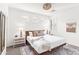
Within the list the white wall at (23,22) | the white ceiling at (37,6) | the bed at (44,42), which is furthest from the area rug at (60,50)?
the white ceiling at (37,6)

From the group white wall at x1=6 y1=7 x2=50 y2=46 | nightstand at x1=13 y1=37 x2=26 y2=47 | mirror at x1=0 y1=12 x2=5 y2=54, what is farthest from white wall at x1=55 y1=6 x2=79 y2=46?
mirror at x1=0 y1=12 x2=5 y2=54

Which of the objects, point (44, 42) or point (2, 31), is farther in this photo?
point (44, 42)

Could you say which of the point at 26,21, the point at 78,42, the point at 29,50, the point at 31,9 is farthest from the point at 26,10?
the point at 78,42

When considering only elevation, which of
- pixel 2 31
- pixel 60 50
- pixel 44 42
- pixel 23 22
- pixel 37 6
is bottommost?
pixel 60 50

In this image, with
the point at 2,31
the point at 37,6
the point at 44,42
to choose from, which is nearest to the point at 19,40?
the point at 2,31

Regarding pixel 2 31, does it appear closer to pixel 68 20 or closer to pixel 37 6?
pixel 37 6

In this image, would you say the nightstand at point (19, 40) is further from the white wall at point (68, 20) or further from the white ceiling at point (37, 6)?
the white wall at point (68, 20)

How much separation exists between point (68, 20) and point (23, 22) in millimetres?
884

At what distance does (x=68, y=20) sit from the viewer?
180 cm

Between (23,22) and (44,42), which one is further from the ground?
(23,22)

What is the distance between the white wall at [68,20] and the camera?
1759 mm

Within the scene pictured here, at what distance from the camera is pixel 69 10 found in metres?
1.76

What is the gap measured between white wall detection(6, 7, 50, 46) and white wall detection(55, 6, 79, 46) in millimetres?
246
